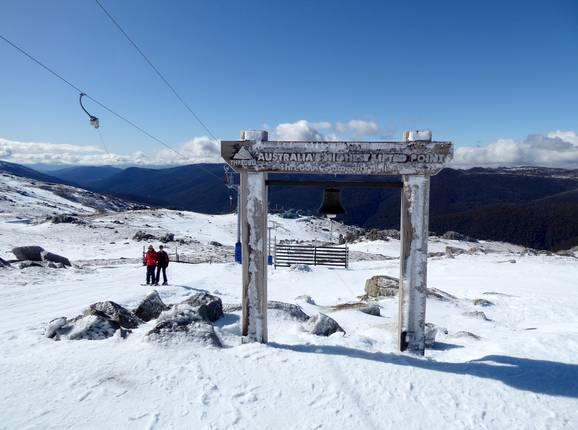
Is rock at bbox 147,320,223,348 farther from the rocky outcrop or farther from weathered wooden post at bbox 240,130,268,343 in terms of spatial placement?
weathered wooden post at bbox 240,130,268,343

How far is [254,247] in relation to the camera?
6.27 m

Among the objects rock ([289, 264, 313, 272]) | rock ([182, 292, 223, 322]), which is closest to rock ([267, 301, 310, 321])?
rock ([182, 292, 223, 322])

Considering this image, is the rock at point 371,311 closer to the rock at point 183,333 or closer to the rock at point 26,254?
the rock at point 183,333

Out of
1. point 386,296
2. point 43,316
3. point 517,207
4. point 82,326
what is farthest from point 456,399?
point 517,207

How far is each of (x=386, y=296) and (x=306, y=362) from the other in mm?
7966

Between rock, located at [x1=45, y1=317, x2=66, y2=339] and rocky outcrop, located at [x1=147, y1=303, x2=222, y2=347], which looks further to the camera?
rock, located at [x1=45, y1=317, x2=66, y2=339]

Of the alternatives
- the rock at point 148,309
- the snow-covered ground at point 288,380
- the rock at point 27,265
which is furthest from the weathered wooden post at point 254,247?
the rock at point 27,265

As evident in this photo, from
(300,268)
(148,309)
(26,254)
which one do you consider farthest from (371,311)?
(26,254)

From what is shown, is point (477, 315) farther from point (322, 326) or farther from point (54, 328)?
point (54, 328)

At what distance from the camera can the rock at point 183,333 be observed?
6191mm

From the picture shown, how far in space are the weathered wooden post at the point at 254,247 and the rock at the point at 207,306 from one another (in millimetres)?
Result: 2086

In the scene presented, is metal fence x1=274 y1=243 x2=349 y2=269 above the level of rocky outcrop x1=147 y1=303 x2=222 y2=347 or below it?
below

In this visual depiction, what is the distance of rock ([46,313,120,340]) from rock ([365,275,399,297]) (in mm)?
9054

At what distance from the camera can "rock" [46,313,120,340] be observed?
659 centimetres
